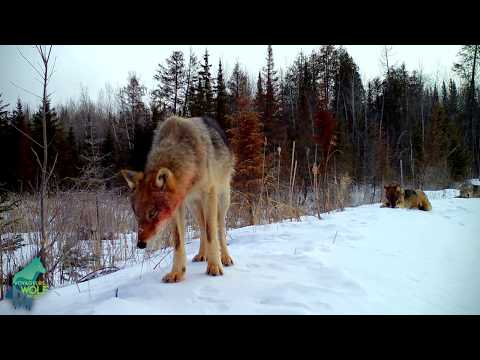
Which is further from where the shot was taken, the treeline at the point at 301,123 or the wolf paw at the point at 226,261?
the treeline at the point at 301,123

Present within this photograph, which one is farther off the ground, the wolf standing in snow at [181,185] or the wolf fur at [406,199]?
the wolf standing in snow at [181,185]

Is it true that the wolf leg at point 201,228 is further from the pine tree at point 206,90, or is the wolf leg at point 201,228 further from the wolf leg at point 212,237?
the pine tree at point 206,90

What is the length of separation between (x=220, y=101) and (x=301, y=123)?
29.0ft

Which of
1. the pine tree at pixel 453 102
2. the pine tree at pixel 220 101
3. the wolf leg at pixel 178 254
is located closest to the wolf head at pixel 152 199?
the wolf leg at pixel 178 254

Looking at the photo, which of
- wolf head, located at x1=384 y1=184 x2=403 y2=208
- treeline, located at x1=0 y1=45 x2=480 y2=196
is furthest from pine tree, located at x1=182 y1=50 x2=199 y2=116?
wolf head, located at x1=384 y1=184 x2=403 y2=208

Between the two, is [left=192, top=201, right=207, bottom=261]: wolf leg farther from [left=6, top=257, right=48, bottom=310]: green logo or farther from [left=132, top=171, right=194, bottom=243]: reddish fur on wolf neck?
[left=6, top=257, right=48, bottom=310]: green logo

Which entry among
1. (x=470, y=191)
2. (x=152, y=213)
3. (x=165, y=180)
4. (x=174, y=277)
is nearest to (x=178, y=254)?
(x=174, y=277)

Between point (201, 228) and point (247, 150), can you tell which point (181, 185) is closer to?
point (201, 228)

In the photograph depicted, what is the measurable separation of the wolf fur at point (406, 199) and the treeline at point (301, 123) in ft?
17.5

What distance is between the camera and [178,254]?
325 cm

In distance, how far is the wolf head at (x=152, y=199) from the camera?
2.72m

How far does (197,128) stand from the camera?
3588mm
